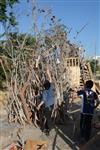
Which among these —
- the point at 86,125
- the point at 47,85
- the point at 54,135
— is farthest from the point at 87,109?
the point at 47,85

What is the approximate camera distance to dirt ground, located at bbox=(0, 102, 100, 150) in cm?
914

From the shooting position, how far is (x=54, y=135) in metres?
10.1

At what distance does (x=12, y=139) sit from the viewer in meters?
9.92

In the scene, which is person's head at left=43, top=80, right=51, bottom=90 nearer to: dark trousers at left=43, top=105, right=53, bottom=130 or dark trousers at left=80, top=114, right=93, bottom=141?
dark trousers at left=43, top=105, right=53, bottom=130

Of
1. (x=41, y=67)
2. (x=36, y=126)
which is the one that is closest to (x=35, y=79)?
(x=41, y=67)

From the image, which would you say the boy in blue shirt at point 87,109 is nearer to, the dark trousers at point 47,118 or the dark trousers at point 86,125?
the dark trousers at point 86,125

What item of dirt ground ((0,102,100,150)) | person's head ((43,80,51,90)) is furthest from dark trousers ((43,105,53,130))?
person's head ((43,80,51,90))

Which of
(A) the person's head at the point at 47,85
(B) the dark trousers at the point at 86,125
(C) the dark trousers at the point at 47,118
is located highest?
(A) the person's head at the point at 47,85

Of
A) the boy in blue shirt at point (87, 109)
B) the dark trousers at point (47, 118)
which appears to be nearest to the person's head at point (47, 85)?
the dark trousers at point (47, 118)

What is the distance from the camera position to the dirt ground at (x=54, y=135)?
9.14 m

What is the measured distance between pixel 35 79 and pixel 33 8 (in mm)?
1984

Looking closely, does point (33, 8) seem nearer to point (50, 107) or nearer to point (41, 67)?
point (41, 67)

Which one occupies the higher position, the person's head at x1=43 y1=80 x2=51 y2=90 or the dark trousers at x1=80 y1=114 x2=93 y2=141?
the person's head at x1=43 y1=80 x2=51 y2=90

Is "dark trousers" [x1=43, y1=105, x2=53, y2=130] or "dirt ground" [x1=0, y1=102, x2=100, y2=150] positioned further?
"dark trousers" [x1=43, y1=105, x2=53, y2=130]
